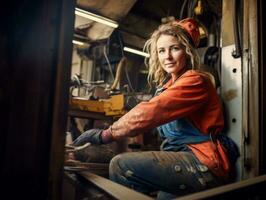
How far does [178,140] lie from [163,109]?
30 cm

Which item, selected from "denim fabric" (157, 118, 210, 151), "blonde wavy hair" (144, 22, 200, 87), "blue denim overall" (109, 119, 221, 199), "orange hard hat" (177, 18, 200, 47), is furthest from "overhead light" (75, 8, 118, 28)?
"blue denim overall" (109, 119, 221, 199)

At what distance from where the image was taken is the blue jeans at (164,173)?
165 centimetres

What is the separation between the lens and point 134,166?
1694 millimetres

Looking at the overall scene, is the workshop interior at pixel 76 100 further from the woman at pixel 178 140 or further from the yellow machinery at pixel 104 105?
the woman at pixel 178 140

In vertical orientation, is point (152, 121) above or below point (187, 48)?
below

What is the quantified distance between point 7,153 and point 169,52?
4.53 ft

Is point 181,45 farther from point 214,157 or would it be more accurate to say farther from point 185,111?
point 214,157

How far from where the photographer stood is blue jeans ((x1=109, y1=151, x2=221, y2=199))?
1651 mm

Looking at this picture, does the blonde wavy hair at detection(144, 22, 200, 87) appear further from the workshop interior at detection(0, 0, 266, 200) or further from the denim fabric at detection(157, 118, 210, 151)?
the denim fabric at detection(157, 118, 210, 151)

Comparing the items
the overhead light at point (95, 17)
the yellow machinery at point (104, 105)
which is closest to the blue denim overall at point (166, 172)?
the yellow machinery at point (104, 105)

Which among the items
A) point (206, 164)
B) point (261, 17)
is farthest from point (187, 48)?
point (206, 164)

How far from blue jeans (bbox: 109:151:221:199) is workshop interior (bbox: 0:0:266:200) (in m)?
0.18

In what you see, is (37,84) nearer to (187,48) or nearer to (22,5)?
(22,5)

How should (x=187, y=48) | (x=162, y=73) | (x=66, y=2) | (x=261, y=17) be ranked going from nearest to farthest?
(x=66, y=2) → (x=261, y=17) → (x=187, y=48) → (x=162, y=73)
